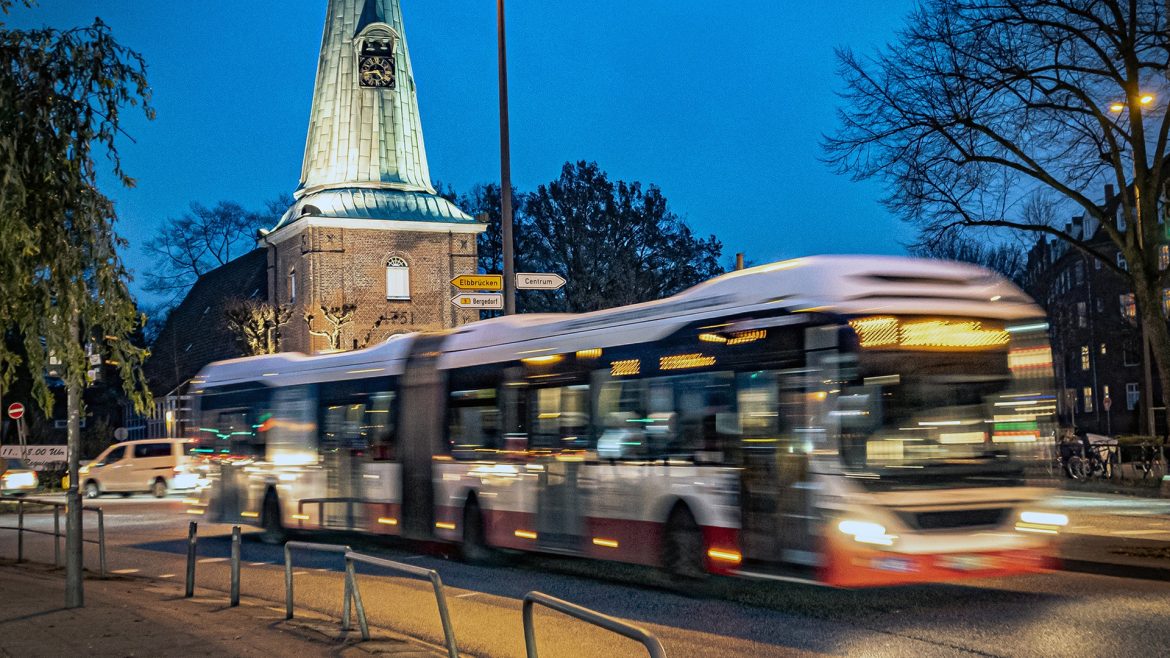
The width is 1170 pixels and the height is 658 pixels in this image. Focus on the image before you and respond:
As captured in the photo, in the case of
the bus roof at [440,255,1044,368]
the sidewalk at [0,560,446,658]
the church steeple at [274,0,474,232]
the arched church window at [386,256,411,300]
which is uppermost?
the church steeple at [274,0,474,232]

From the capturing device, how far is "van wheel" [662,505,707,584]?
12945 millimetres

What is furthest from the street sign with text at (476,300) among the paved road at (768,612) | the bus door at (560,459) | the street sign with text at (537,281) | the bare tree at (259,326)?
the bare tree at (259,326)

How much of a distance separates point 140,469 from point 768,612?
104ft

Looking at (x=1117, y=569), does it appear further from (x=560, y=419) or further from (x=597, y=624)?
(x=597, y=624)

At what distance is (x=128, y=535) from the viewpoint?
2422 cm

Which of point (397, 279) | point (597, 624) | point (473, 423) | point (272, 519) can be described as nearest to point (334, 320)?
point (397, 279)

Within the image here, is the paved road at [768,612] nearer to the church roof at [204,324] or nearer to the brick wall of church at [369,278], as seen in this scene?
the brick wall of church at [369,278]

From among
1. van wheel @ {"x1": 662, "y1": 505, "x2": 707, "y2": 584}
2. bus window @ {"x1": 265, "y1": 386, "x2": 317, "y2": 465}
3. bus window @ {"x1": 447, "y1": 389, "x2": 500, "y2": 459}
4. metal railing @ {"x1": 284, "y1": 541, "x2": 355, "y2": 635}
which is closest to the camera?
metal railing @ {"x1": 284, "y1": 541, "x2": 355, "y2": 635}

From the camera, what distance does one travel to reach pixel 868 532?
36.2ft

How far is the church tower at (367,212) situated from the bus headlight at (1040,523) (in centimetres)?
5146

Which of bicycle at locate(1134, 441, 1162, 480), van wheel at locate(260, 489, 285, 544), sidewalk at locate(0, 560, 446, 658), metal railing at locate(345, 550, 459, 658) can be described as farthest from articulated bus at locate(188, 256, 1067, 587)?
bicycle at locate(1134, 441, 1162, 480)

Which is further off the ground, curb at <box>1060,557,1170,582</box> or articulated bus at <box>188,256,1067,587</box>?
articulated bus at <box>188,256,1067,587</box>

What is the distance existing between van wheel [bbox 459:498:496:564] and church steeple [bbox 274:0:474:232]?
153 feet

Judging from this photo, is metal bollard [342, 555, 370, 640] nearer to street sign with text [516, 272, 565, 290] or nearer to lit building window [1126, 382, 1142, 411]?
street sign with text [516, 272, 565, 290]
